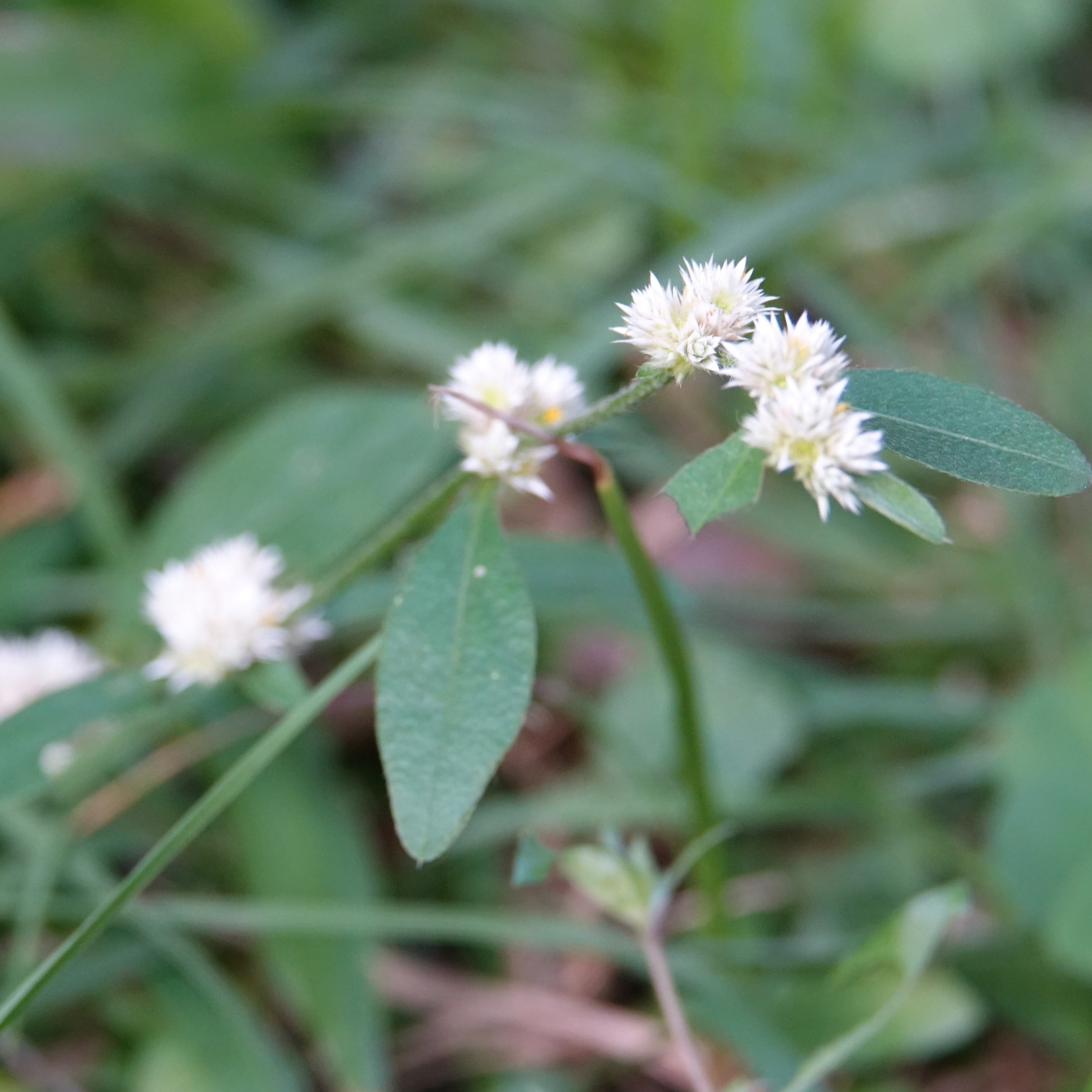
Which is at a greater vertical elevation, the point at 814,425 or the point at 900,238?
the point at 900,238

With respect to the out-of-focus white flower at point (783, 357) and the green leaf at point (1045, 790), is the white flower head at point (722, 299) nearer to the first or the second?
the out-of-focus white flower at point (783, 357)

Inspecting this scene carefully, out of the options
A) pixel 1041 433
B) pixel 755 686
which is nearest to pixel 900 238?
pixel 755 686

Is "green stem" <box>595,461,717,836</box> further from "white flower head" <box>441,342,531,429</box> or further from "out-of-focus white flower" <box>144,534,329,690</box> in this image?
"out-of-focus white flower" <box>144,534,329,690</box>

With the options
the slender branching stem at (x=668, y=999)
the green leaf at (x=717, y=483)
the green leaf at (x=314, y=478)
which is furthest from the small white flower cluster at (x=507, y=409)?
the green leaf at (x=314, y=478)

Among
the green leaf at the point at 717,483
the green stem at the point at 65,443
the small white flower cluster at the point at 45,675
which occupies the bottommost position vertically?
the green leaf at the point at 717,483

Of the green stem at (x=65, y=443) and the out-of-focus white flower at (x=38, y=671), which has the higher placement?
the green stem at (x=65, y=443)

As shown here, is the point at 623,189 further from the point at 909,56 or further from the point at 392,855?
the point at 392,855

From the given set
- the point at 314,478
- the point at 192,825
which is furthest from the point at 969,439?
the point at 314,478
